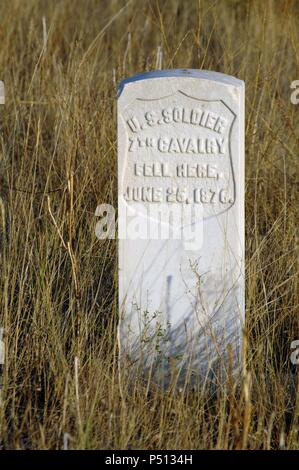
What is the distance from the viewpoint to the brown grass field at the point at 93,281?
8.91 ft

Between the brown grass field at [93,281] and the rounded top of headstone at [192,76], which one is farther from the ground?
the rounded top of headstone at [192,76]

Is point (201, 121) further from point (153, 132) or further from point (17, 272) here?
point (17, 272)

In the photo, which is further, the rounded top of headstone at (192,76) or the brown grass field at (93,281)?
the rounded top of headstone at (192,76)

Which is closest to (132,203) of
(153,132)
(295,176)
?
(153,132)

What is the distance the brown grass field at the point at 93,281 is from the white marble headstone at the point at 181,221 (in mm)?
111

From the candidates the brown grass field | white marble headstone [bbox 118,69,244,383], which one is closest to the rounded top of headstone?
white marble headstone [bbox 118,69,244,383]

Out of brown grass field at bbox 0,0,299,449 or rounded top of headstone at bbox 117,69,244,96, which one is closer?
brown grass field at bbox 0,0,299,449

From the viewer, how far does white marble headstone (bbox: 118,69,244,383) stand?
2904mm

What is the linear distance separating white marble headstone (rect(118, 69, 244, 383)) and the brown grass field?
11 centimetres

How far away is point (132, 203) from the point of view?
3.00 metres

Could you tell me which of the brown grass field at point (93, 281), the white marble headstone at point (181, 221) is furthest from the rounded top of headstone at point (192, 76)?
the brown grass field at point (93, 281)

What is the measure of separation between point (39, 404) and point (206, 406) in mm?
590

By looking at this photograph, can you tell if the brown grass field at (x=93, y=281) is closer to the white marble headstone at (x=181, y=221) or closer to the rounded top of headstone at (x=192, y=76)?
the white marble headstone at (x=181, y=221)

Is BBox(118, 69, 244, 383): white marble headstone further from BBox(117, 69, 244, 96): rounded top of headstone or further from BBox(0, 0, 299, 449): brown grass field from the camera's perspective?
BBox(0, 0, 299, 449): brown grass field
